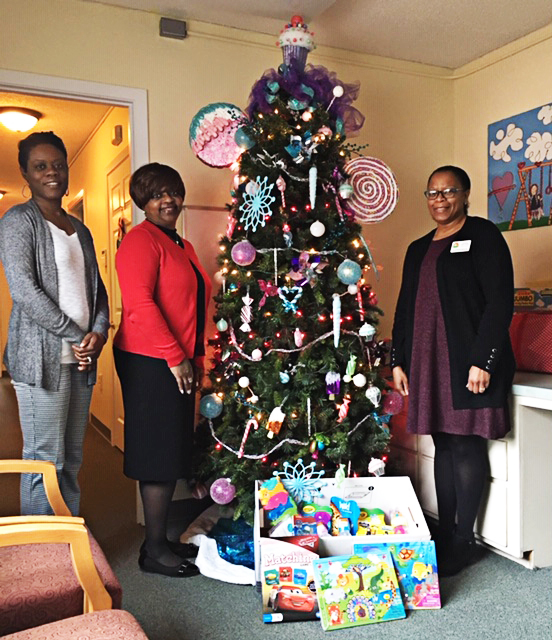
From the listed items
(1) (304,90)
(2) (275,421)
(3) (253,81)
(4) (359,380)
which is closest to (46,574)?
(2) (275,421)

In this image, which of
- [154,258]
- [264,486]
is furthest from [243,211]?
[264,486]

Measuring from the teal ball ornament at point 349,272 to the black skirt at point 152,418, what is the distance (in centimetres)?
77

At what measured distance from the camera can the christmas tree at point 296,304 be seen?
7.70ft

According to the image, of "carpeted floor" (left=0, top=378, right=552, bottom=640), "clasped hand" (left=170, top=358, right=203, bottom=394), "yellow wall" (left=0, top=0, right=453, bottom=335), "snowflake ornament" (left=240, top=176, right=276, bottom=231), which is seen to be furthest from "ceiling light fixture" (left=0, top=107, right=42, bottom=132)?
A: "carpeted floor" (left=0, top=378, right=552, bottom=640)

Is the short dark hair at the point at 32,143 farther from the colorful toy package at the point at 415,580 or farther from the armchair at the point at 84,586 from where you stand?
the colorful toy package at the point at 415,580

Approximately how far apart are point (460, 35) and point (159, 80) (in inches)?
62.8

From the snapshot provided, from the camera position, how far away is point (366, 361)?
2.43 metres

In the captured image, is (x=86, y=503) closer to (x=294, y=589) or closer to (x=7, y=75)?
(x=294, y=589)

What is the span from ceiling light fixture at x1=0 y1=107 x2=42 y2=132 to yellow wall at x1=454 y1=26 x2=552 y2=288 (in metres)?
2.91

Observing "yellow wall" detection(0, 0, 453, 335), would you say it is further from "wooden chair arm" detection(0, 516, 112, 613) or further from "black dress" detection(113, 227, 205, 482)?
"wooden chair arm" detection(0, 516, 112, 613)

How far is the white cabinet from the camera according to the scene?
2283mm

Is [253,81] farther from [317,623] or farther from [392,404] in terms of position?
[317,623]

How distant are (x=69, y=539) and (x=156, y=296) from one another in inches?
44.6

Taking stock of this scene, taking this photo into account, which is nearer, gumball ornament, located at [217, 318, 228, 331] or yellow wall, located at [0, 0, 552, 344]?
gumball ornament, located at [217, 318, 228, 331]
